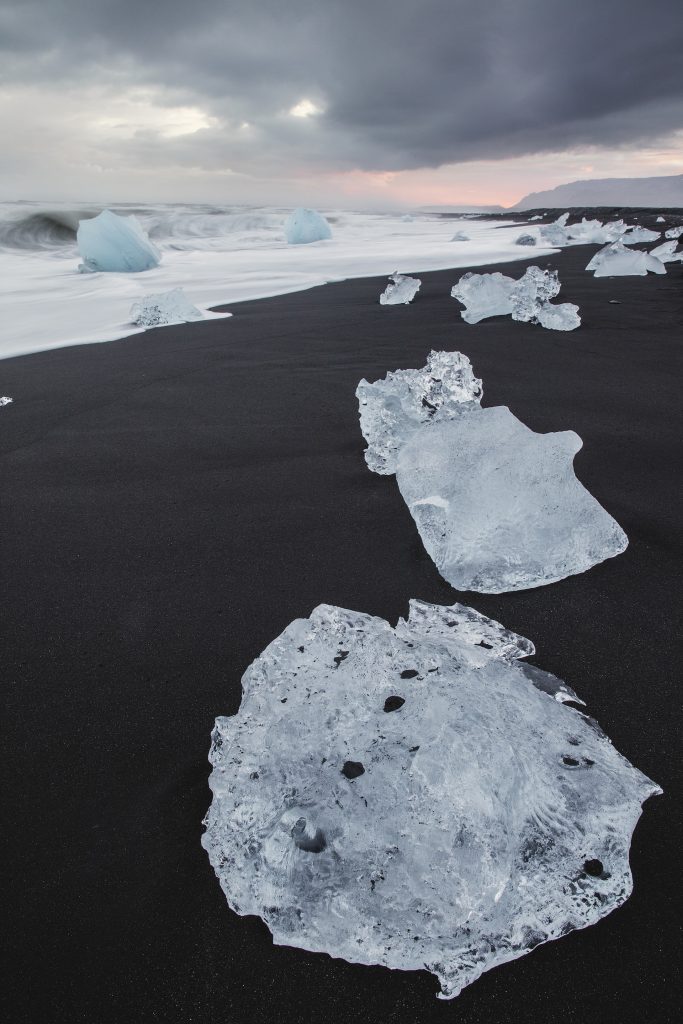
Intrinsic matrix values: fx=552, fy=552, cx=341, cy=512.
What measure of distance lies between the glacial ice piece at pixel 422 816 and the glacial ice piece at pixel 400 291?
4188mm

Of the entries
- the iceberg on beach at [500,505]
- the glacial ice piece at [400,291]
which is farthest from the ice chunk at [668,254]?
the iceberg on beach at [500,505]

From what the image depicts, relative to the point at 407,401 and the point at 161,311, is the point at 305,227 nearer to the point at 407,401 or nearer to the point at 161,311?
the point at 161,311

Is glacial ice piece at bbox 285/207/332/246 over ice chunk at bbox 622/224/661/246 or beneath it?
over

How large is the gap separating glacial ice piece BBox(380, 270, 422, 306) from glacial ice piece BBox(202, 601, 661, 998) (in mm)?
4188

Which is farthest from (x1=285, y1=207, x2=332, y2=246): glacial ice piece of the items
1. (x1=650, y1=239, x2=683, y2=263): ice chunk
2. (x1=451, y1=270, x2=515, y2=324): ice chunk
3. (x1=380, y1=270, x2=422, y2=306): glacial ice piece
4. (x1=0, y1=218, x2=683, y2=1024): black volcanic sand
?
(x1=0, y1=218, x2=683, y2=1024): black volcanic sand

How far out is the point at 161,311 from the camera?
4.32 m

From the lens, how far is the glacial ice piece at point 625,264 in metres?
5.50

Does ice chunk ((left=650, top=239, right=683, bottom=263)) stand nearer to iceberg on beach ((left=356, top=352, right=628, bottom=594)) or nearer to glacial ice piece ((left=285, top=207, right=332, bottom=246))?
iceberg on beach ((left=356, top=352, right=628, bottom=594))

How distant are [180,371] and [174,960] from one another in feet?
8.89

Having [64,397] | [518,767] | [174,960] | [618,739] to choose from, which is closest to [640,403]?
Answer: [618,739]

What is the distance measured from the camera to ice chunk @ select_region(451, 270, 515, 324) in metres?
3.78

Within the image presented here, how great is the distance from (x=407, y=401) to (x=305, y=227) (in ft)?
42.3

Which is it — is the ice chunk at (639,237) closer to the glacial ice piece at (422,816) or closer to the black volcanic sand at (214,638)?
the black volcanic sand at (214,638)

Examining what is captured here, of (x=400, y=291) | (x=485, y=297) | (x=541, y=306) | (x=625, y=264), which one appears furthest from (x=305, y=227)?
(x=541, y=306)
